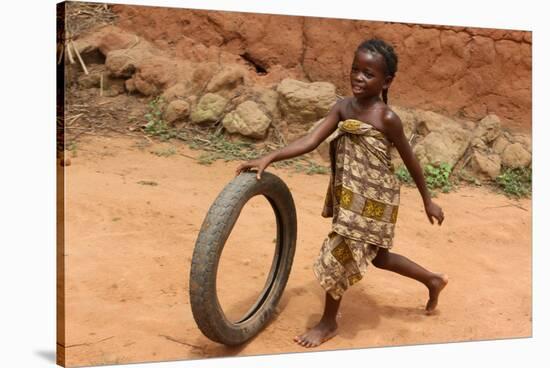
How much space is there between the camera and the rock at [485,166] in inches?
304

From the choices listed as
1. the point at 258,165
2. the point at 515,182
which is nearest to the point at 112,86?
→ the point at 258,165

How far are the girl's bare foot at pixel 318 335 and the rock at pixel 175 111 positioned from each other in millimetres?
3941

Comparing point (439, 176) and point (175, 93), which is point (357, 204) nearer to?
point (439, 176)

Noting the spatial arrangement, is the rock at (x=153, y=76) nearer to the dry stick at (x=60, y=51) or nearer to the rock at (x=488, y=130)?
the rock at (x=488, y=130)

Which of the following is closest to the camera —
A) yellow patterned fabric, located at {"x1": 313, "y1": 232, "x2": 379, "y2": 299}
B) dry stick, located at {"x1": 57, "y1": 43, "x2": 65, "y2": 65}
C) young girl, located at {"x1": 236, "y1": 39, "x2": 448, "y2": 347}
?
dry stick, located at {"x1": 57, "y1": 43, "x2": 65, "y2": 65}

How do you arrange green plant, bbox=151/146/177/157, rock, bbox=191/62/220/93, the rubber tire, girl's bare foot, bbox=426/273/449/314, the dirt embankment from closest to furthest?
the rubber tire
girl's bare foot, bbox=426/273/449/314
green plant, bbox=151/146/177/157
the dirt embankment
rock, bbox=191/62/220/93

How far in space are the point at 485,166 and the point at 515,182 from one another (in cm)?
37

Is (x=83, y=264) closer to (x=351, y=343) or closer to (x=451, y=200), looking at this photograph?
(x=351, y=343)

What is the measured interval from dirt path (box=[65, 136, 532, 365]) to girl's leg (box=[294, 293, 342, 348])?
0.05 meters

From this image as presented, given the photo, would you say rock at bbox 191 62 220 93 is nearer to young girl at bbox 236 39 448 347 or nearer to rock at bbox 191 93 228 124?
rock at bbox 191 93 228 124

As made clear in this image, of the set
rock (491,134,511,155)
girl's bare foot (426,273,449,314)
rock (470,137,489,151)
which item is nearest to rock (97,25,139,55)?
rock (470,137,489,151)

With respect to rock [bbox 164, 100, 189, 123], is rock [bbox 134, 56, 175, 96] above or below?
above

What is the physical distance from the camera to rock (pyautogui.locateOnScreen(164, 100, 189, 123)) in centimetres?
760

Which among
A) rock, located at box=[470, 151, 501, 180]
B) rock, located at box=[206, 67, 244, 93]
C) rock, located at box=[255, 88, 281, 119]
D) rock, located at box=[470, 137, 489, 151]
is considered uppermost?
rock, located at box=[206, 67, 244, 93]
